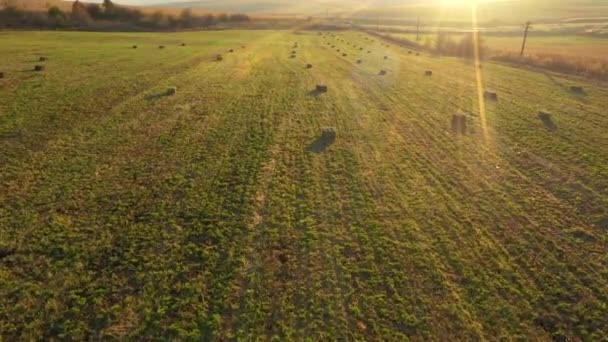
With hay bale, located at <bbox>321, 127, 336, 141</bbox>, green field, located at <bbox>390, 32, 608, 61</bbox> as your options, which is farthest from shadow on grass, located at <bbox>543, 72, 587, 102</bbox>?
green field, located at <bbox>390, 32, 608, 61</bbox>

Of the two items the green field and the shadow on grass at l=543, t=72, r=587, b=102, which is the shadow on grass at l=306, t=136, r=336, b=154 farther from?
the green field

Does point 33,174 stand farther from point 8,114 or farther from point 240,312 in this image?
point 240,312

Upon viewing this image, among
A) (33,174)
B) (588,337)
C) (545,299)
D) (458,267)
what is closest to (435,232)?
(458,267)

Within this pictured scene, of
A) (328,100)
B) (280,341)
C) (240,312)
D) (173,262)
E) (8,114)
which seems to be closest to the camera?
(280,341)

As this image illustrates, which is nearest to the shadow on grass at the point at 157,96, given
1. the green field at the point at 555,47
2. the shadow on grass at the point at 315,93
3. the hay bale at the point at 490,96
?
the shadow on grass at the point at 315,93

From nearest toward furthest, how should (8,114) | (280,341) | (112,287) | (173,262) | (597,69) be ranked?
1. (280,341)
2. (112,287)
3. (173,262)
4. (8,114)
5. (597,69)

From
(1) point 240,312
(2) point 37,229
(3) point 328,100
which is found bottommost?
(1) point 240,312
